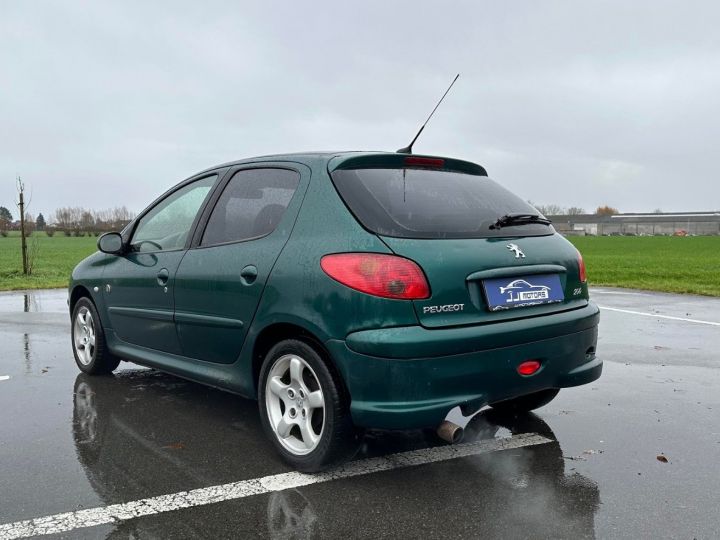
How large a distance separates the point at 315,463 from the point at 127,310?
2329 millimetres

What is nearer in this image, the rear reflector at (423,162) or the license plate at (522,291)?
the license plate at (522,291)

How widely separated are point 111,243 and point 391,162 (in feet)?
8.25

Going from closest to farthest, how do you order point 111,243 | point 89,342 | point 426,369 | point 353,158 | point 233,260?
1. point 426,369
2. point 353,158
3. point 233,260
4. point 111,243
5. point 89,342

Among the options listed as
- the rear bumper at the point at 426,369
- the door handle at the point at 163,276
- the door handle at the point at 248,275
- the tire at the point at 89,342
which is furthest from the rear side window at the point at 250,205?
the tire at the point at 89,342

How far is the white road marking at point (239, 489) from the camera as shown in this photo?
2809mm

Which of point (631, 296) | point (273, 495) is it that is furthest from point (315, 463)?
point (631, 296)

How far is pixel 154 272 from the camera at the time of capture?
180 inches

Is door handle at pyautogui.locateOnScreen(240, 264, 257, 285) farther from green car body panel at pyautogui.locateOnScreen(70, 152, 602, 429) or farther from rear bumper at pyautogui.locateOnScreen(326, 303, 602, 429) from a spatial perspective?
rear bumper at pyautogui.locateOnScreen(326, 303, 602, 429)

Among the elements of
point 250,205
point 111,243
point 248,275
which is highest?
point 250,205

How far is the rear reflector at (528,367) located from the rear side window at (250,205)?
1.54 metres

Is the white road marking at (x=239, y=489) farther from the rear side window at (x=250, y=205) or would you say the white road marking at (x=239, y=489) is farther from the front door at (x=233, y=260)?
the rear side window at (x=250, y=205)

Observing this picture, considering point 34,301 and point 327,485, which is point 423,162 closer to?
point 327,485

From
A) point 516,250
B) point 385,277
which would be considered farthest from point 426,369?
point 516,250

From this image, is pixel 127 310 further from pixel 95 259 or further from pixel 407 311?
pixel 407 311
